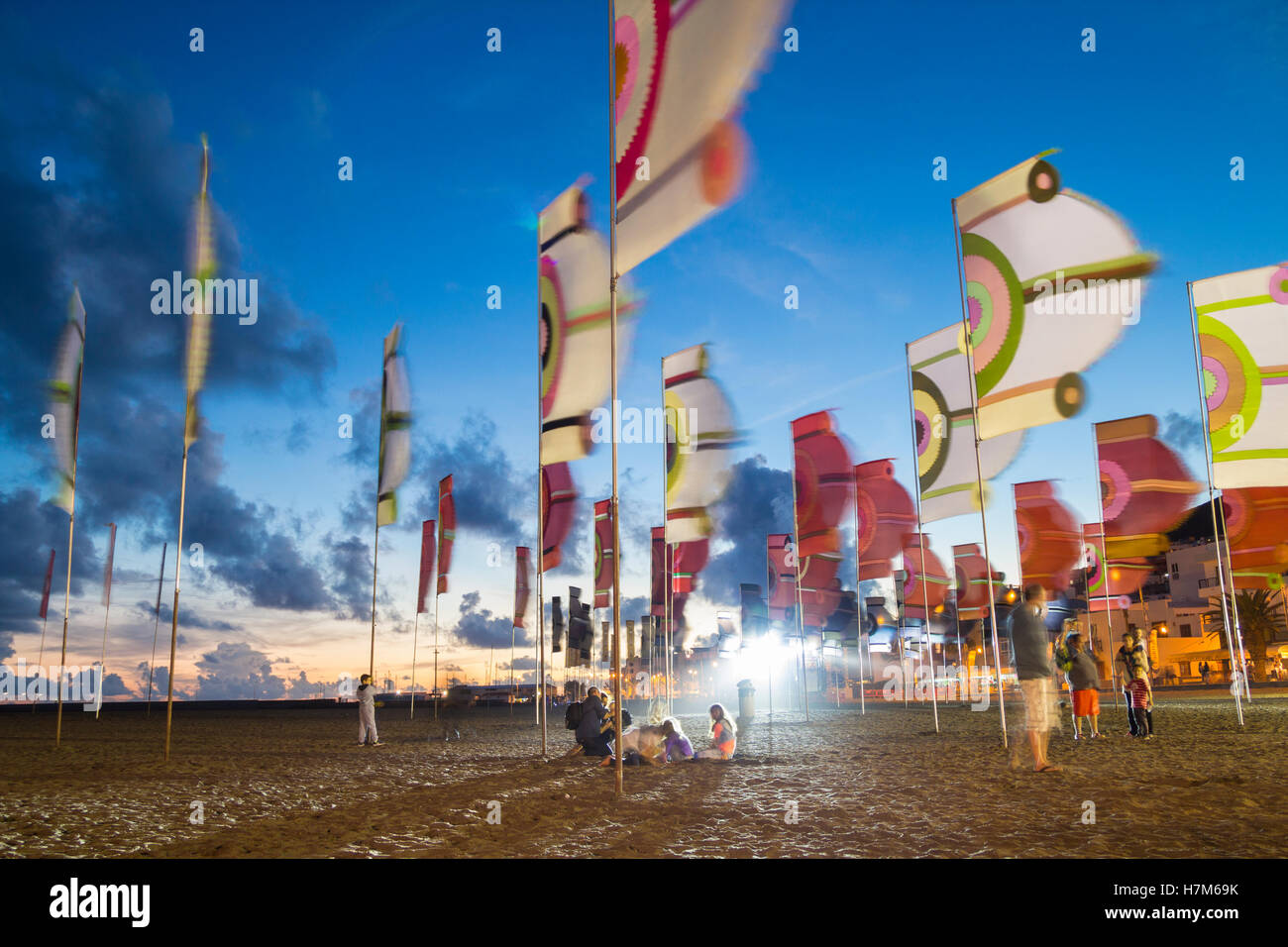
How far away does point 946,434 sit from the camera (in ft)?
59.6

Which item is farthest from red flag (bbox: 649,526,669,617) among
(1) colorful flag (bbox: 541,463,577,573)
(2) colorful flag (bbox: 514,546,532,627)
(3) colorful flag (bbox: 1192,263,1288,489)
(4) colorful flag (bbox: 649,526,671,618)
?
(3) colorful flag (bbox: 1192,263,1288,489)

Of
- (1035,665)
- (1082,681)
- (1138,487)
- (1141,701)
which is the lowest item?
(1141,701)

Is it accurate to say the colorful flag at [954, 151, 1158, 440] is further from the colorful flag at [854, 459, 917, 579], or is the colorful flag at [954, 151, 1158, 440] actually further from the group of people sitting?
the colorful flag at [854, 459, 917, 579]

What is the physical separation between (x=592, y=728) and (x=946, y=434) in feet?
33.0

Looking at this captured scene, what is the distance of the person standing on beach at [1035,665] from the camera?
1020cm

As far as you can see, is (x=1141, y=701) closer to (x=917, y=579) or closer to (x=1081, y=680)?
(x=1081, y=680)

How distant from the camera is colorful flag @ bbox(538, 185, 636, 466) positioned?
13.9 metres

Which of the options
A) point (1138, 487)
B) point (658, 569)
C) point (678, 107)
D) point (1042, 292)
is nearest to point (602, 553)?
point (658, 569)

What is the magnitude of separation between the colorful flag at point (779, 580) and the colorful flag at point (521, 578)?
953 cm

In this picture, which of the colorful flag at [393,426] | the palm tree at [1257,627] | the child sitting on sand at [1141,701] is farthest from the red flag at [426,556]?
the palm tree at [1257,627]

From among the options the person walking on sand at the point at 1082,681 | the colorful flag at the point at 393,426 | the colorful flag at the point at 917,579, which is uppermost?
the colorful flag at the point at 393,426

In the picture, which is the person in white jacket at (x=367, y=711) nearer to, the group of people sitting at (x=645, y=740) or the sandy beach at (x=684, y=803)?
the sandy beach at (x=684, y=803)
